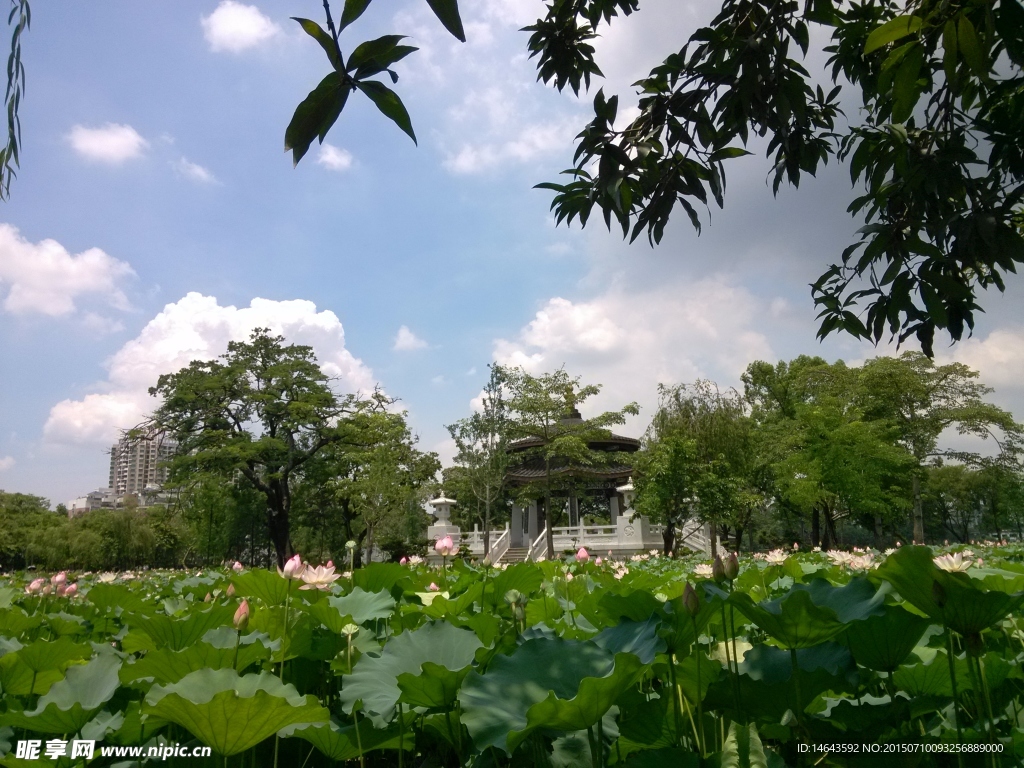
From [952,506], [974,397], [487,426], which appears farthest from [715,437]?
[952,506]

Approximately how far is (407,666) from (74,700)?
64 centimetres

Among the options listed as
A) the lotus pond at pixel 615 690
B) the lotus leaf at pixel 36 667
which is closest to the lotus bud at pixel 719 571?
the lotus pond at pixel 615 690

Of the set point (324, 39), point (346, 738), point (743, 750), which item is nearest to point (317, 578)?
point (346, 738)

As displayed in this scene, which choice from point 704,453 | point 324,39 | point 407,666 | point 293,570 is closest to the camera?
point 324,39

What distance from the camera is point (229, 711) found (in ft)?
2.71

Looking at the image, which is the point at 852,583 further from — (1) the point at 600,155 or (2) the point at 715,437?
(2) the point at 715,437

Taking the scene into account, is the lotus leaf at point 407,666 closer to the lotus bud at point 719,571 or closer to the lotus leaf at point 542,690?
the lotus leaf at point 542,690

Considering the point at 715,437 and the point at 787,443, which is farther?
the point at 787,443

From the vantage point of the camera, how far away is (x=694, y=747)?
3.38 feet

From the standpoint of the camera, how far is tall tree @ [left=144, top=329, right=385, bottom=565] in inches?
824

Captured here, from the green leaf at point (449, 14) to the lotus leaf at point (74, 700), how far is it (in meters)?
1.26

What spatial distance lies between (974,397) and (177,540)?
3562 cm

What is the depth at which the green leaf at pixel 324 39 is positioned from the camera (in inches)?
33.2

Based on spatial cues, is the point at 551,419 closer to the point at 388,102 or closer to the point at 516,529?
the point at 516,529
